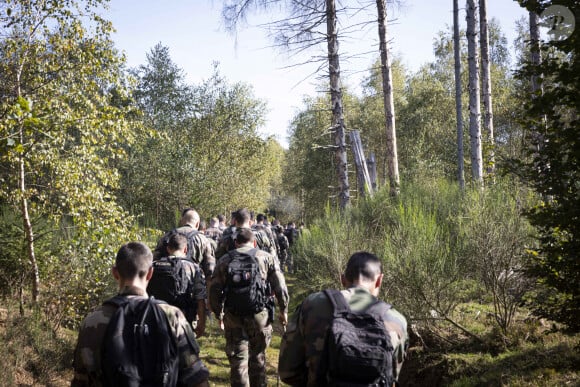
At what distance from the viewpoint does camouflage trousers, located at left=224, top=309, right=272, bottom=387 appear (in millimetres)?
5340

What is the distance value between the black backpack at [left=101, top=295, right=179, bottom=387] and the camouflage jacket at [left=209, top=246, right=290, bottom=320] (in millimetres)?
2905

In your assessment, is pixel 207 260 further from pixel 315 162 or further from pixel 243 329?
pixel 315 162

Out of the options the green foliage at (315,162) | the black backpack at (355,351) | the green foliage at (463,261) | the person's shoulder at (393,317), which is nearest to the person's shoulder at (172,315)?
the black backpack at (355,351)

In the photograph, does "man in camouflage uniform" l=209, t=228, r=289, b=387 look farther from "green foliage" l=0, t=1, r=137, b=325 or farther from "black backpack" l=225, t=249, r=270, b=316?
"green foliage" l=0, t=1, r=137, b=325

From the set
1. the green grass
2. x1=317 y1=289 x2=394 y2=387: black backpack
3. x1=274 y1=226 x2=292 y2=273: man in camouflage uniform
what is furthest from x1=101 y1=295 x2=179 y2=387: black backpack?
x1=274 y1=226 x2=292 y2=273: man in camouflage uniform

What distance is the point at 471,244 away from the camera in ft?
19.4

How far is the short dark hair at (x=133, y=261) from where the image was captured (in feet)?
8.55

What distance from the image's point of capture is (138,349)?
2312 millimetres

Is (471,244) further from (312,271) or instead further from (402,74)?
(402,74)

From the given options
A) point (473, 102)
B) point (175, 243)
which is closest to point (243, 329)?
point (175, 243)

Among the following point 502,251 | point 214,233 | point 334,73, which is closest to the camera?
point 502,251

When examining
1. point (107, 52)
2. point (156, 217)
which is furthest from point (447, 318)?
point (156, 217)

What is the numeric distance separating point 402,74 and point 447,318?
3048 centimetres

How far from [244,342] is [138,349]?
3.23 m
